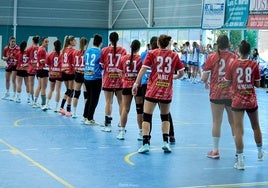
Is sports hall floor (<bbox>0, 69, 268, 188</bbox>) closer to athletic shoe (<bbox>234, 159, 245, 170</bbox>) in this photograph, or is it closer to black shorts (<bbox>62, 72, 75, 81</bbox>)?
athletic shoe (<bbox>234, 159, 245, 170</bbox>)

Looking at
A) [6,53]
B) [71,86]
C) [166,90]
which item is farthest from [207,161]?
Result: [6,53]

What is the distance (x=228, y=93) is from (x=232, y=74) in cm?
59

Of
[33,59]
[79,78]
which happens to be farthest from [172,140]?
[33,59]

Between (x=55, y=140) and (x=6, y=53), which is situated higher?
Answer: (x=6, y=53)

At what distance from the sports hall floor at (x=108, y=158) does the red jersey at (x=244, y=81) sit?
969mm

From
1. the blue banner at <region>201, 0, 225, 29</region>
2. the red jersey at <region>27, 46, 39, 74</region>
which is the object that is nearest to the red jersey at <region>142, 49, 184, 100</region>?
the red jersey at <region>27, 46, 39, 74</region>

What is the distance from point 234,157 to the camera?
9.52m

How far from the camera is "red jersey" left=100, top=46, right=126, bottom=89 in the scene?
38.7ft

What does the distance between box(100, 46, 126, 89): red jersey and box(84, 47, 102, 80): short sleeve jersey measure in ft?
1.42

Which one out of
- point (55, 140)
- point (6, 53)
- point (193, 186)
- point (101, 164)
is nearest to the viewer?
point (193, 186)

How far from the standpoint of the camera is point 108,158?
29.7 ft

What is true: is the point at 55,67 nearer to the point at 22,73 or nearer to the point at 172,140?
the point at 22,73

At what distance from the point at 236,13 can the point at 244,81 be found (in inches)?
811

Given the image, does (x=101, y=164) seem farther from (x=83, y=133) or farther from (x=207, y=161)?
(x=83, y=133)
